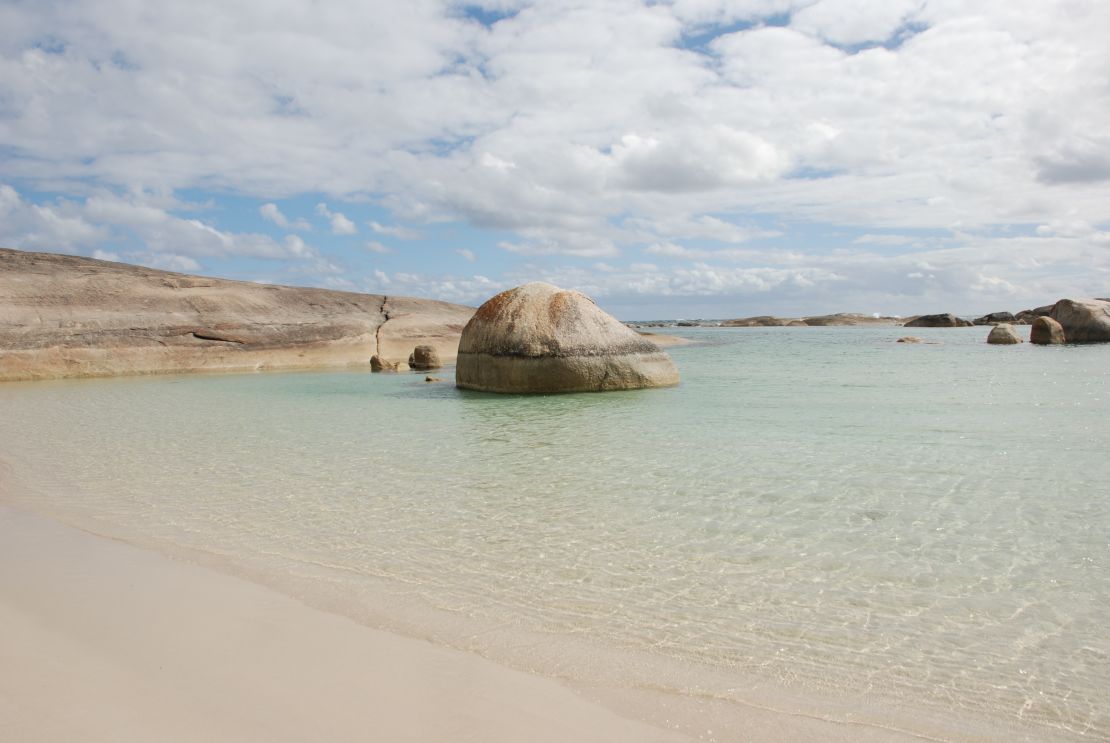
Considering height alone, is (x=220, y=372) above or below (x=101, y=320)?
below

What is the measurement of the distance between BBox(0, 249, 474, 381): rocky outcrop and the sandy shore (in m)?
15.6

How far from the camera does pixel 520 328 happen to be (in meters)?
11.5

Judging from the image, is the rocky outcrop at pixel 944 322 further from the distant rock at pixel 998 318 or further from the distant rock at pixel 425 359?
the distant rock at pixel 425 359

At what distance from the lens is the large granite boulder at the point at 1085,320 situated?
24.3 meters

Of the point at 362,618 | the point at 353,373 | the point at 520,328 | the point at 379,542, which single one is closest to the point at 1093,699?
the point at 362,618

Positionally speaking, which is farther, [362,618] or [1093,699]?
[362,618]

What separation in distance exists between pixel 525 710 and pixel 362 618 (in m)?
0.99

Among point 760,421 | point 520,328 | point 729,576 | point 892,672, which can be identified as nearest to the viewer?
point 892,672

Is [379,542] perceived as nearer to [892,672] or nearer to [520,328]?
[892,672]

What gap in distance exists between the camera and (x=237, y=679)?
7.50ft

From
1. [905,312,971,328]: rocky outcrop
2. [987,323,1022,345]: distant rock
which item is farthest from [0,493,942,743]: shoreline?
A: [905,312,971,328]: rocky outcrop

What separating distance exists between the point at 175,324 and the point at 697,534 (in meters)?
18.0

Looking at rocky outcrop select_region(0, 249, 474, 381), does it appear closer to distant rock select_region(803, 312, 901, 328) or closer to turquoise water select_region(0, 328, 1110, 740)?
turquoise water select_region(0, 328, 1110, 740)

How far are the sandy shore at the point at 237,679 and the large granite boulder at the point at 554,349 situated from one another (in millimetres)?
8152
